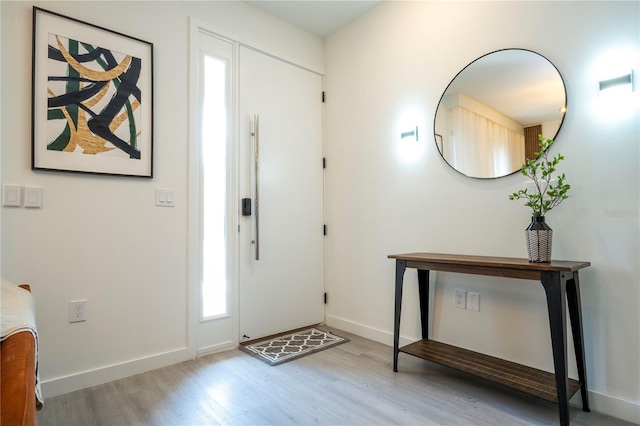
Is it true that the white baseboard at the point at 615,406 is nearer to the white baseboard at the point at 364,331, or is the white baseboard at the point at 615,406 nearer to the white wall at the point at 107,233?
the white baseboard at the point at 364,331

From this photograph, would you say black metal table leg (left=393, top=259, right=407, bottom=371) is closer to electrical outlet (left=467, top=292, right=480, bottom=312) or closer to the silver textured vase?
electrical outlet (left=467, top=292, right=480, bottom=312)

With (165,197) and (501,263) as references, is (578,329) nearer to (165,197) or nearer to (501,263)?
(501,263)

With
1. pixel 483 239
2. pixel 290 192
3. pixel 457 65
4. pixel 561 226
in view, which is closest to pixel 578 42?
pixel 457 65

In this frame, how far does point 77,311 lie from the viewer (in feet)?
6.73

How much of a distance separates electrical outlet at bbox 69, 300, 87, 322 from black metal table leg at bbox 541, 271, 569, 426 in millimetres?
2504

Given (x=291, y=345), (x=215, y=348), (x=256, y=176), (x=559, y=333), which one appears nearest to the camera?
(x=559, y=333)

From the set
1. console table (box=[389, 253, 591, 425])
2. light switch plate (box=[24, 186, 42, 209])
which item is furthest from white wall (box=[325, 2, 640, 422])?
light switch plate (box=[24, 186, 42, 209])

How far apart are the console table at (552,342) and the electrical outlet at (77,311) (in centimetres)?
191

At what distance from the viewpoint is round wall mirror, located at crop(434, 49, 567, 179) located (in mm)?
1992

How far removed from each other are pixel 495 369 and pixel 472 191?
1.08 m

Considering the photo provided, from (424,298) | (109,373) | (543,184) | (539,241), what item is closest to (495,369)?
(424,298)

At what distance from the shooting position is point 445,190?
2.46 meters

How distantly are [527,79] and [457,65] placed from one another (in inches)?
19.5

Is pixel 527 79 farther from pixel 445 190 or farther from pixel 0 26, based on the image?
pixel 0 26
